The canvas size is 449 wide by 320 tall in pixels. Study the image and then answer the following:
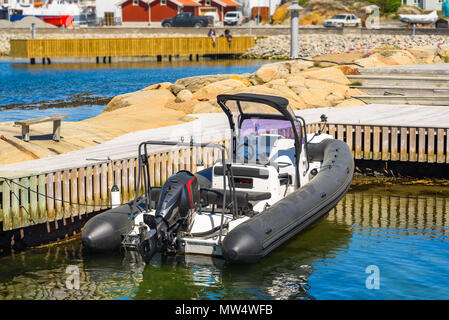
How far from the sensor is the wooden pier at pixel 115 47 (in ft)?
201

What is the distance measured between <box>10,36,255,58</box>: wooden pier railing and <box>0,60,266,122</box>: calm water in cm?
106

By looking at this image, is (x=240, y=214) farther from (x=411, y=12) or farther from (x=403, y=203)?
Result: (x=411, y=12)

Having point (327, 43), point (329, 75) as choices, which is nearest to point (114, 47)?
point (327, 43)

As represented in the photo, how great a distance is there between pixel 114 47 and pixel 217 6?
85.8 feet

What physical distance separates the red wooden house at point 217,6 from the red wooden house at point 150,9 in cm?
214

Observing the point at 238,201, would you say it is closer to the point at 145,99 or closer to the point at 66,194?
→ the point at 66,194

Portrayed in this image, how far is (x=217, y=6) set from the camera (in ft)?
280

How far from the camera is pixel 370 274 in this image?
1131 cm

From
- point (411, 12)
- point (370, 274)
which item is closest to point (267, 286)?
point (370, 274)

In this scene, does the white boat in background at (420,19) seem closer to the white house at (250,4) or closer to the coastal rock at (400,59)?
the white house at (250,4)

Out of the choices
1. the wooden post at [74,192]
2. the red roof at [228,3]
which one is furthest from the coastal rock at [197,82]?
the red roof at [228,3]
